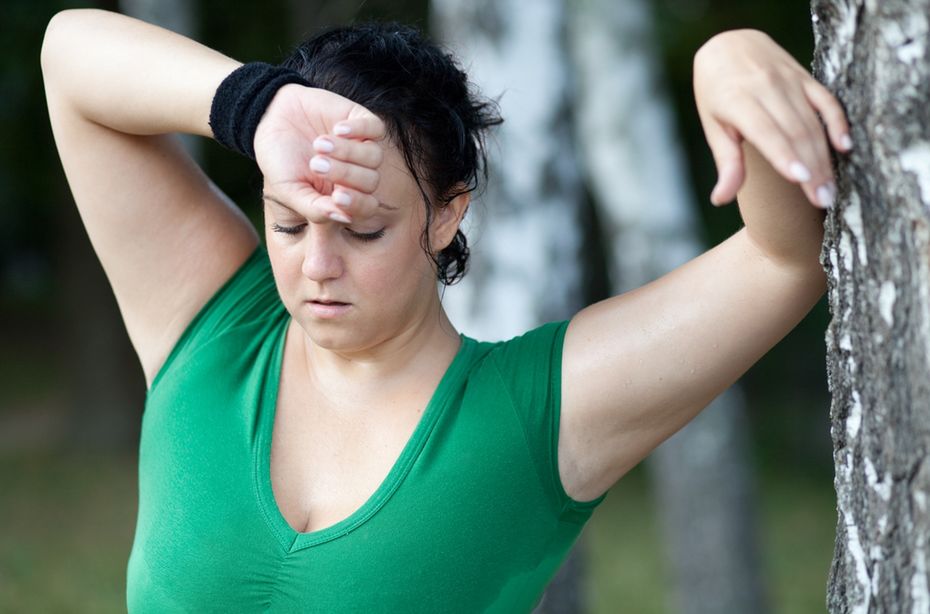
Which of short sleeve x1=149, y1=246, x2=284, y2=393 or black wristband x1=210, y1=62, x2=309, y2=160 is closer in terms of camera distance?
black wristband x1=210, y1=62, x2=309, y2=160

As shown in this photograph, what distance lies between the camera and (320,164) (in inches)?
65.0

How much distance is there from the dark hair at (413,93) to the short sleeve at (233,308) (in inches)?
13.8

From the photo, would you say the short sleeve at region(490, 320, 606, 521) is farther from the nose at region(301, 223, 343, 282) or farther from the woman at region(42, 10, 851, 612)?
the nose at region(301, 223, 343, 282)

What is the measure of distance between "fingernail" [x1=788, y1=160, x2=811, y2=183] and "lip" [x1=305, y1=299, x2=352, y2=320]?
0.76 meters

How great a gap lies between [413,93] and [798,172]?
31.0 inches

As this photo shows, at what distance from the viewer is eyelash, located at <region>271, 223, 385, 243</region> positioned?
72.3 inches

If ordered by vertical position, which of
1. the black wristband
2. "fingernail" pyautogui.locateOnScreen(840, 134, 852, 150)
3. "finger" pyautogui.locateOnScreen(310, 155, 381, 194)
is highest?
the black wristband

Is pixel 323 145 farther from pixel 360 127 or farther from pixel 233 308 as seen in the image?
pixel 233 308

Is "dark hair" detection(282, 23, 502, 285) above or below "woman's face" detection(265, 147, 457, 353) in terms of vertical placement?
above

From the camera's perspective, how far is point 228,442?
1976 millimetres

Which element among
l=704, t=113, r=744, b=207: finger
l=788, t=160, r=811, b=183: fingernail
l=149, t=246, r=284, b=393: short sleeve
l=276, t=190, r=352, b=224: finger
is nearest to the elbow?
l=149, t=246, r=284, b=393: short sleeve

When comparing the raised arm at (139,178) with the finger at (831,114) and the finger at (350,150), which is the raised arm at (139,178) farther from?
the finger at (831,114)

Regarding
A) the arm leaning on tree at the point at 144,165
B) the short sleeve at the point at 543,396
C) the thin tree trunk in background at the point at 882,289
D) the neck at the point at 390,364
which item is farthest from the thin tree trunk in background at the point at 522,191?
the thin tree trunk in background at the point at 882,289

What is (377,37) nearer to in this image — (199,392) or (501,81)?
(199,392)
